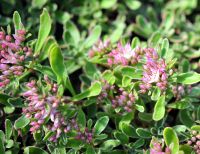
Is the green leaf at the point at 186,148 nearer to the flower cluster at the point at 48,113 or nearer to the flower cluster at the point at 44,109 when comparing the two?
the flower cluster at the point at 48,113

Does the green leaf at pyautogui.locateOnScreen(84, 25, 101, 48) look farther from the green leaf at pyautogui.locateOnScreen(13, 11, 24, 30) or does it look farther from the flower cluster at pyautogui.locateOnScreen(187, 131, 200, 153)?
the flower cluster at pyautogui.locateOnScreen(187, 131, 200, 153)

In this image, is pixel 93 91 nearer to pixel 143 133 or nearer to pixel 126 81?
pixel 126 81

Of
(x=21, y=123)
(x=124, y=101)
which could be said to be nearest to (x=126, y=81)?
(x=124, y=101)

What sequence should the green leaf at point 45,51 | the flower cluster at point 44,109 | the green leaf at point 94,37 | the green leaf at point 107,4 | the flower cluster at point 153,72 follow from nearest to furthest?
the flower cluster at point 44,109
the flower cluster at point 153,72
the green leaf at point 45,51
the green leaf at point 94,37
the green leaf at point 107,4

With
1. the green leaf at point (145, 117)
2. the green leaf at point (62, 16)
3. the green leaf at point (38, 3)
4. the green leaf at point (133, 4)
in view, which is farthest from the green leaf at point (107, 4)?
the green leaf at point (145, 117)

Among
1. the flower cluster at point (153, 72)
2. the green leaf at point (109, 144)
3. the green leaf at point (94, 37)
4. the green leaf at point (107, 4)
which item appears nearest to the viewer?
the flower cluster at point (153, 72)

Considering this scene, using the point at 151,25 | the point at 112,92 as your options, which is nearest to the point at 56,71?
the point at 112,92

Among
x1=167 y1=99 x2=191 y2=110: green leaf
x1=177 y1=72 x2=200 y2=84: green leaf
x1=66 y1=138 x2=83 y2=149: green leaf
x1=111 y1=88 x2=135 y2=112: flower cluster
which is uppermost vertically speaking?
x1=177 y1=72 x2=200 y2=84: green leaf

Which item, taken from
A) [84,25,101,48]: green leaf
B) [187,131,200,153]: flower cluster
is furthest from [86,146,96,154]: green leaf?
[84,25,101,48]: green leaf

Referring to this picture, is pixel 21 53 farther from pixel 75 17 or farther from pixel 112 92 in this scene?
pixel 75 17

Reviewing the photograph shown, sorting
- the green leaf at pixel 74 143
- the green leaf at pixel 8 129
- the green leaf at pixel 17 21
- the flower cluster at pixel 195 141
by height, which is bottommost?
the flower cluster at pixel 195 141
